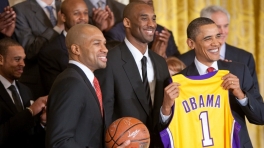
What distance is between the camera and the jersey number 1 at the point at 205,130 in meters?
3.87

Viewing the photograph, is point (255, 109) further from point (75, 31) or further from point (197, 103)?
point (75, 31)

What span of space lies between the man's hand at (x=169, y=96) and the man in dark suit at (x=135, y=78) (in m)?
0.13

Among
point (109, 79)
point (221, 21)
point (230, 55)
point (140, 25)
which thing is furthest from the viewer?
point (230, 55)

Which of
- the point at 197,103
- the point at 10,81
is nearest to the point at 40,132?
the point at 10,81

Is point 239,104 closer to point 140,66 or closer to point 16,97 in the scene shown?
point 140,66

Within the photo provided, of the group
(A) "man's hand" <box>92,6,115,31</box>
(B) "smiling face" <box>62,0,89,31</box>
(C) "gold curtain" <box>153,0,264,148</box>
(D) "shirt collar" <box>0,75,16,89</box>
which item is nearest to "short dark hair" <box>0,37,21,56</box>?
(D) "shirt collar" <box>0,75,16,89</box>

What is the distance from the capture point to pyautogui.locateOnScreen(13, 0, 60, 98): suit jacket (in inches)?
191

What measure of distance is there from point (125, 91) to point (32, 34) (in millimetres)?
1355

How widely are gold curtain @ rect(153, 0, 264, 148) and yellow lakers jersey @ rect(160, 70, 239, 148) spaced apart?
228 cm

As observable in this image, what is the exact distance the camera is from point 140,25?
4.24 m

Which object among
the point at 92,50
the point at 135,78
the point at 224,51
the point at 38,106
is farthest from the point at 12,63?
the point at 224,51

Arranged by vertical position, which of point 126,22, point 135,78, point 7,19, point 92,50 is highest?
point 7,19

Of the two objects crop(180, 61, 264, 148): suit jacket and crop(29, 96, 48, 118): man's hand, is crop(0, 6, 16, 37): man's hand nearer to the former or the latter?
crop(29, 96, 48, 118): man's hand

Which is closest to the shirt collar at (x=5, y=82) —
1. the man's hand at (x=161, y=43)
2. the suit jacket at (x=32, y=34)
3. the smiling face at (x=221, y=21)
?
the suit jacket at (x=32, y=34)
